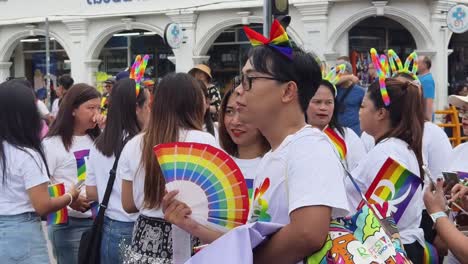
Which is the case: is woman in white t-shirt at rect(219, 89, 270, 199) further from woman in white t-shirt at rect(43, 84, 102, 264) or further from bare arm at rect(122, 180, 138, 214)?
woman in white t-shirt at rect(43, 84, 102, 264)

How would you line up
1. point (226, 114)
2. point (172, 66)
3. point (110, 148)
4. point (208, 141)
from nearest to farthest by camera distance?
1. point (208, 141)
2. point (110, 148)
3. point (226, 114)
4. point (172, 66)

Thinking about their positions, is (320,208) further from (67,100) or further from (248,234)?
(67,100)

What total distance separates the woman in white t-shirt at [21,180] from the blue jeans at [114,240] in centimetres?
35

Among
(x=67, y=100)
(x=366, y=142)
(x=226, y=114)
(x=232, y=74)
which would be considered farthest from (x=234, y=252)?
(x=232, y=74)

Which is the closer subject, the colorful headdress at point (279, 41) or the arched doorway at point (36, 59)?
the colorful headdress at point (279, 41)

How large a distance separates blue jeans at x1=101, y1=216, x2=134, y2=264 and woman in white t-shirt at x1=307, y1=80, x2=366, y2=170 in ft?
5.16

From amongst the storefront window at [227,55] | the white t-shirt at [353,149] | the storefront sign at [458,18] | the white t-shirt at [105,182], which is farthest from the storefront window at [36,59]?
the white t-shirt at [105,182]

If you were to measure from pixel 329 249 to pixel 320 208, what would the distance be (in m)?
0.14

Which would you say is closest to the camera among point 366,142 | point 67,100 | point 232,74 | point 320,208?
point 320,208

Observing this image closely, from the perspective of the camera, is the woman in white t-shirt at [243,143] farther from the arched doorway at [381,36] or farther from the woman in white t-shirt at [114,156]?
the arched doorway at [381,36]

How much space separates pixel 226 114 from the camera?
4547 mm

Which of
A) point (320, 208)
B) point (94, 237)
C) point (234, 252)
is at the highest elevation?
point (320, 208)

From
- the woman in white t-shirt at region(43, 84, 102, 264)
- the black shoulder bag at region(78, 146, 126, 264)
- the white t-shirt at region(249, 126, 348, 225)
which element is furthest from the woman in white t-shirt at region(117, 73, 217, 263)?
the white t-shirt at region(249, 126, 348, 225)

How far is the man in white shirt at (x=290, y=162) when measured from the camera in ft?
6.88
